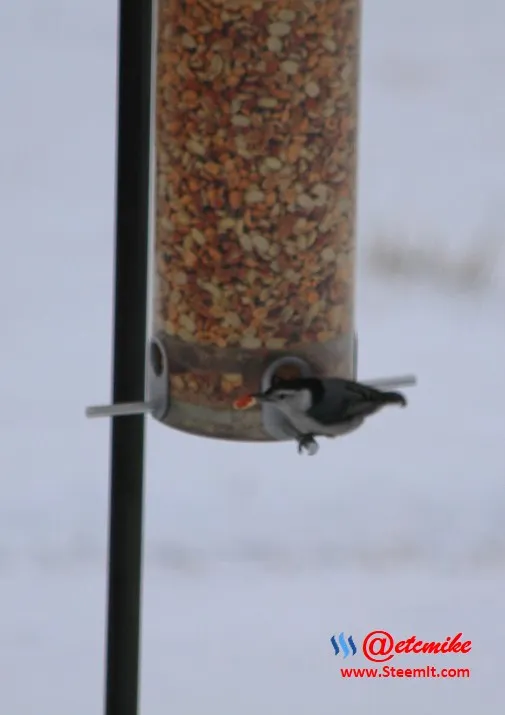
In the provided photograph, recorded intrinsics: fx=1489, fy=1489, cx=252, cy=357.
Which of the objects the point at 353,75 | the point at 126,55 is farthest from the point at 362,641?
the point at 126,55

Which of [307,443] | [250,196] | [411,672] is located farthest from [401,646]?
[250,196]

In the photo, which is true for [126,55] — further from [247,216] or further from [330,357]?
[330,357]

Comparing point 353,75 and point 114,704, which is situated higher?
point 353,75

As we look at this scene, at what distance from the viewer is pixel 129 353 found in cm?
151

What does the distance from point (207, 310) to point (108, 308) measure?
127 centimetres

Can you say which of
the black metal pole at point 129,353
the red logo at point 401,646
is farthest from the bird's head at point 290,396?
the red logo at point 401,646

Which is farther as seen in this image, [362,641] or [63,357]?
[63,357]

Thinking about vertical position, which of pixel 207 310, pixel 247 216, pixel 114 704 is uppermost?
pixel 247 216

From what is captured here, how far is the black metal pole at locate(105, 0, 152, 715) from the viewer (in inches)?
58.9

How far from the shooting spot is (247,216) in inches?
63.6

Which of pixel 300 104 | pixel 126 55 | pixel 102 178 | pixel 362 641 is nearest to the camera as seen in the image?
pixel 126 55

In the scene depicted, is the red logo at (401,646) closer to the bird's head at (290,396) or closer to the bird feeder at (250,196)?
the bird feeder at (250,196)

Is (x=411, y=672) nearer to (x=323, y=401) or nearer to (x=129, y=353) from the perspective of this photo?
(x=323, y=401)

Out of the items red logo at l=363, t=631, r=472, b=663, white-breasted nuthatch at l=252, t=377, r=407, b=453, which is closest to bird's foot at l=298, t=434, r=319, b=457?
white-breasted nuthatch at l=252, t=377, r=407, b=453
